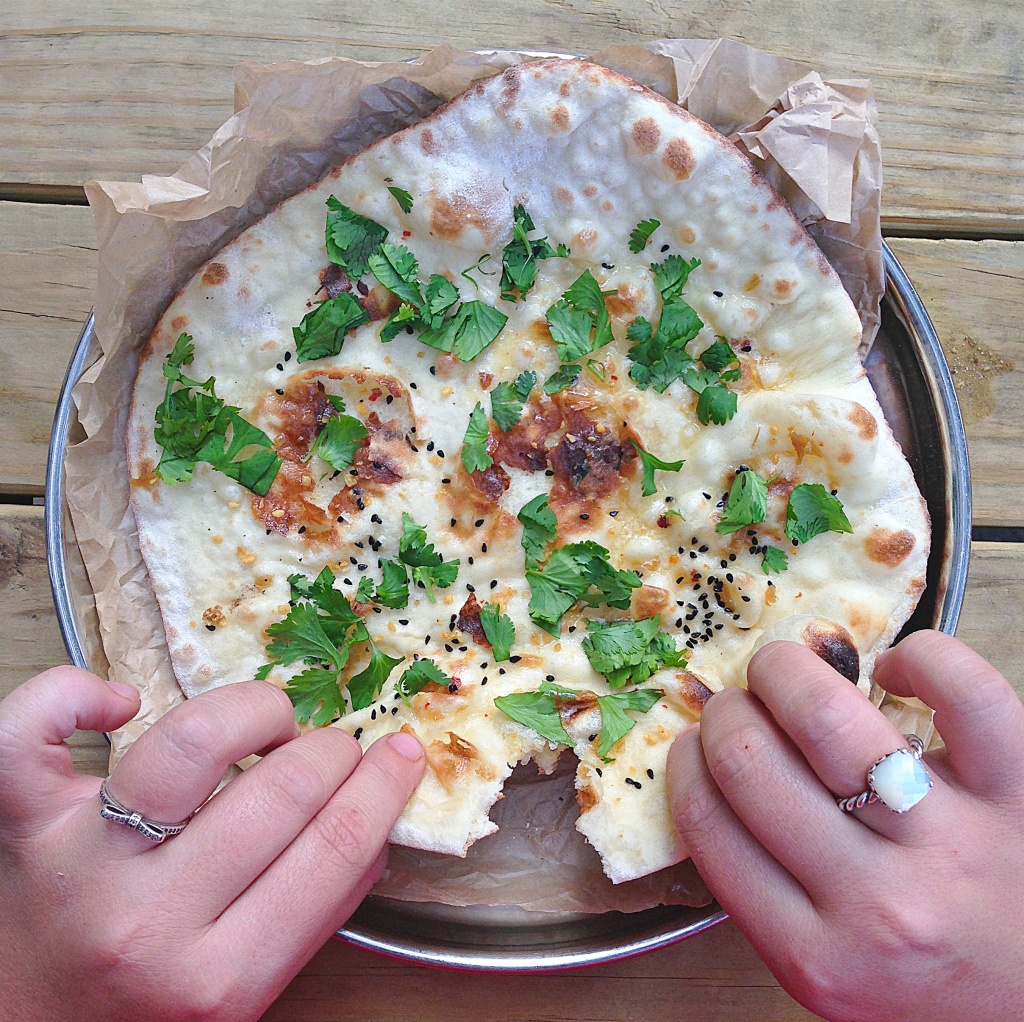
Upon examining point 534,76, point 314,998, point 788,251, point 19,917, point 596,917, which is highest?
point 534,76

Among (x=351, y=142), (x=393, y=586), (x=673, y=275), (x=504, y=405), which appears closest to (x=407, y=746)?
(x=393, y=586)

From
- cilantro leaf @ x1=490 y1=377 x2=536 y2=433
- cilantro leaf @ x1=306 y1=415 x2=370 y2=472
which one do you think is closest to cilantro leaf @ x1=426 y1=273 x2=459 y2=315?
cilantro leaf @ x1=490 y1=377 x2=536 y2=433

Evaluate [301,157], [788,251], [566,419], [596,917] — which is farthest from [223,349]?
[596,917]

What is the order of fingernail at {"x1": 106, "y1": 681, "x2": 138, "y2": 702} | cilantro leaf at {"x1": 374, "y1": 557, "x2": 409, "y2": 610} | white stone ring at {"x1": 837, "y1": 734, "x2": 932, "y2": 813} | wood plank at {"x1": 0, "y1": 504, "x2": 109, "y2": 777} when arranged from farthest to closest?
1. wood plank at {"x1": 0, "y1": 504, "x2": 109, "y2": 777}
2. cilantro leaf at {"x1": 374, "y1": 557, "x2": 409, "y2": 610}
3. fingernail at {"x1": 106, "y1": 681, "x2": 138, "y2": 702}
4. white stone ring at {"x1": 837, "y1": 734, "x2": 932, "y2": 813}

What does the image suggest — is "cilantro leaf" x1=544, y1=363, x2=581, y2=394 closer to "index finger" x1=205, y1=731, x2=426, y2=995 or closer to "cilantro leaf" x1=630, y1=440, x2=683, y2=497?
"cilantro leaf" x1=630, y1=440, x2=683, y2=497

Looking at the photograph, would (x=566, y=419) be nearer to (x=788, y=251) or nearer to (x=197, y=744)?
(x=788, y=251)

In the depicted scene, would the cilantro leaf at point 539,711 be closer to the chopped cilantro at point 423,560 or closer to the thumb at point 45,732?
the chopped cilantro at point 423,560

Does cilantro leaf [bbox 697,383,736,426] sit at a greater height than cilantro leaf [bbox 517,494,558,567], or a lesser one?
greater
